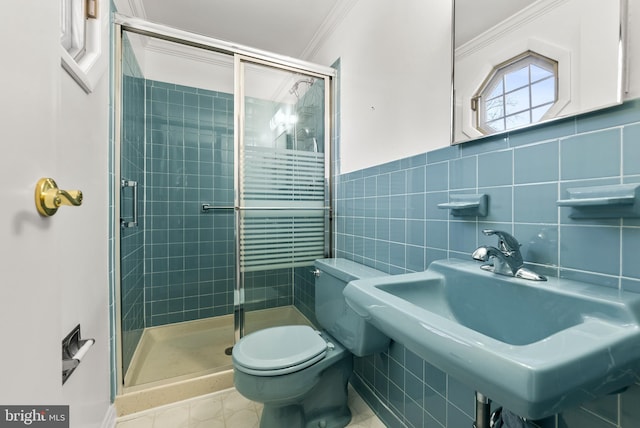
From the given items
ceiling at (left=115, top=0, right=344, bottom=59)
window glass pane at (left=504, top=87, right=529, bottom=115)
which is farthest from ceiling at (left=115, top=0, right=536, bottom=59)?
window glass pane at (left=504, top=87, right=529, bottom=115)

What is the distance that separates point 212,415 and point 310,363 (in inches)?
27.7

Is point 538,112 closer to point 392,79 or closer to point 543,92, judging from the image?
point 543,92

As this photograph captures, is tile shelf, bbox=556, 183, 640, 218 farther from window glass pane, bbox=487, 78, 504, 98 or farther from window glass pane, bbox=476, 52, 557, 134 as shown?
window glass pane, bbox=487, 78, 504, 98

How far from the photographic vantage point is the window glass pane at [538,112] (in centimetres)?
73

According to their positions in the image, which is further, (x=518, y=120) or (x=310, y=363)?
(x=310, y=363)

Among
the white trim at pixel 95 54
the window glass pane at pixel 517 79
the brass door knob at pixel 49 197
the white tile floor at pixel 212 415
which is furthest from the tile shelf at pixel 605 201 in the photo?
the white trim at pixel 95 54

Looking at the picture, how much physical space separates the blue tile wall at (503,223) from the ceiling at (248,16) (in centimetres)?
122

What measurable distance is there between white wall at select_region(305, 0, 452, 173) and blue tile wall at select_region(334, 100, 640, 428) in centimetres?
11

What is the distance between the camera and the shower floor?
1.60 meters

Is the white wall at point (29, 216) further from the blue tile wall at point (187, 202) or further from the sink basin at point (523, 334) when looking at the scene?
the blue tile wall at point (187, 202)

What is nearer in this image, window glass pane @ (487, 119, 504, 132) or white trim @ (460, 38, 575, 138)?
white trim @ (460, 38, 575, 138)

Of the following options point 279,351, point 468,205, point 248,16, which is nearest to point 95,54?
point 248,16

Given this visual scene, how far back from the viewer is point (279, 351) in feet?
3.94

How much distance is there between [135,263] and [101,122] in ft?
3.37
